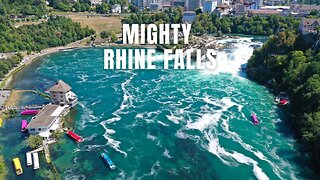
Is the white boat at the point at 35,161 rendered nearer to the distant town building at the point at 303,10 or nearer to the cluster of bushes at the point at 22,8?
the cluster of bushes at the point at 22,8

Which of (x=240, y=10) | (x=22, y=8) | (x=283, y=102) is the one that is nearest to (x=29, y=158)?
(x=283, y=102)

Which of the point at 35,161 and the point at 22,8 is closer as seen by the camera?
the point at 35,161

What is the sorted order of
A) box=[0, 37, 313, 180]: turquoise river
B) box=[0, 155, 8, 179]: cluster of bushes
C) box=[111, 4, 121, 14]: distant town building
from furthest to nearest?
box=[111, 4, 121, 14]: distant town building
box=[0, 37, 313, 180]: turquoise river
box=[0, 155, 8, 179]: cluster of bushes

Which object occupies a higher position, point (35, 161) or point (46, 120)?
point (46, 120)

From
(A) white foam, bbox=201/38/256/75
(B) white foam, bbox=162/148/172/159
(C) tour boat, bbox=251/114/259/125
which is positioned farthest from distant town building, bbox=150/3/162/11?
(B) white foam, bbox=162/148/172/159

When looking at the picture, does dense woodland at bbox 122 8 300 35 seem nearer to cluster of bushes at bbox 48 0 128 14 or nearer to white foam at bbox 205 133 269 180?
cluster of bushes at bbox 48 0 128 14

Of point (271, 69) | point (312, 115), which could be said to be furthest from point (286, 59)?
point (312, 115)

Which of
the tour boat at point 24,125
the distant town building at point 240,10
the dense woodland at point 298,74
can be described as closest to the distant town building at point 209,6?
the distant town building at point 240,10

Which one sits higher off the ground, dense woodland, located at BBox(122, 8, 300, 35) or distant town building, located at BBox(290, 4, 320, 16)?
distant town building, located at BBox(290, 4, 320, 16)

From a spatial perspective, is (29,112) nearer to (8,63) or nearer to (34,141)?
(34,141)
